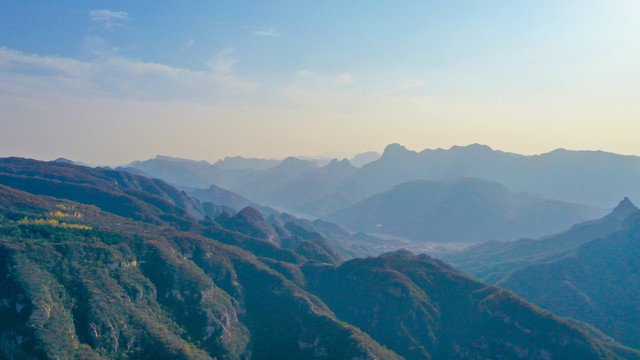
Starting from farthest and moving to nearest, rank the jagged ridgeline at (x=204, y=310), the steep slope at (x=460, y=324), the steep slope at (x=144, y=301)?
1. the steep slope at (x=460, y=324)
2. the jagged ridgeline at (x=204, y=310)
3. the steep slope at (x=144, y=301)

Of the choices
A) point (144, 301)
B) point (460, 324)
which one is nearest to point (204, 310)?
point (144, 301)

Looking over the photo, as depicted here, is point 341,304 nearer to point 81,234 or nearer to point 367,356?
point 367,356

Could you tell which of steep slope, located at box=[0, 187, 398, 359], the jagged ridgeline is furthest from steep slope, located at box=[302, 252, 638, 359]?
steep slope, located at box=[0, 187, 398, 359]

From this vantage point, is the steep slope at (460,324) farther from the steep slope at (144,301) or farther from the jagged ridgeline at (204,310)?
the steep slope at (144,301)

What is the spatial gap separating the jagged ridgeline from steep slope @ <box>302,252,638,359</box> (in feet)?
1.55

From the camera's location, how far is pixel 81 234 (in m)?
156

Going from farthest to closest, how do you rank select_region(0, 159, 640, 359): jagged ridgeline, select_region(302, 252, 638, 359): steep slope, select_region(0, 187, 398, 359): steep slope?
select_region(302, 252, 638, 359): steep slope, select_region(0, 159, 640, 359): jagged ridgeline, select_region(0, 187, 398, 359): steep slope

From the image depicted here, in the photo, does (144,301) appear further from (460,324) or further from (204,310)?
(460,324)

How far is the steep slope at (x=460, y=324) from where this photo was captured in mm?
153000

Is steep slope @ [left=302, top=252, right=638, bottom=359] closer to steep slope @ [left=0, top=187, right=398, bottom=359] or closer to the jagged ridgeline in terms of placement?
the jagged ridgeline

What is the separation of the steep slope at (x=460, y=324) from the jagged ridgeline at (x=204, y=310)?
1.55 ft

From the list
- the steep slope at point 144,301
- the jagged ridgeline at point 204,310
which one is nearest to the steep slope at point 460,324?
the jagged ridgeline at point 204,310

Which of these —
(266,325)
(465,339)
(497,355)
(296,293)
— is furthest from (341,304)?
(497,355)

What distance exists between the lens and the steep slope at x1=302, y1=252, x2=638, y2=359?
15300 centimetres
